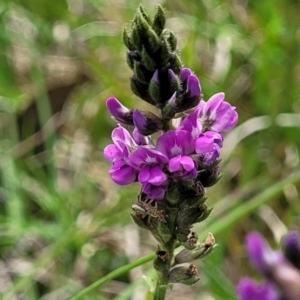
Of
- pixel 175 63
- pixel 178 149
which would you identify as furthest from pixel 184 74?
pixel 178 149

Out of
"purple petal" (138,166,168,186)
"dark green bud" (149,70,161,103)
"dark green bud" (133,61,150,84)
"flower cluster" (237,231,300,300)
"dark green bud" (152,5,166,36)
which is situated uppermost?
"dark green bud" (152,5,166,36)

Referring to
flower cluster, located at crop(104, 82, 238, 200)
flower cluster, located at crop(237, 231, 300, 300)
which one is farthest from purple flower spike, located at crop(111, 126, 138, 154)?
flower cluster, located at crop(237, 231, 300, 300)

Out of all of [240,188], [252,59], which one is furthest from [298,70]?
[240,188]

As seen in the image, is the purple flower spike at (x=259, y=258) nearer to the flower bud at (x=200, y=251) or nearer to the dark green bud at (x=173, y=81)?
the flower bud at (x=200, y=251)

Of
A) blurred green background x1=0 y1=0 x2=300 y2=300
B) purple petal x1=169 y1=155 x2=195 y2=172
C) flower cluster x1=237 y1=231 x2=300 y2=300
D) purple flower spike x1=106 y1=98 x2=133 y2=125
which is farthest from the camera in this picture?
blurred green background x1=0 y1=0 x2=300 y2=300

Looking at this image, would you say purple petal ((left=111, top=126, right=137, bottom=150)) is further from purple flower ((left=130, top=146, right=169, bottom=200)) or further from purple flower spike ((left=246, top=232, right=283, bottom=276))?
purple flower spike ((left=246, top=232, right=283, bottom=276))

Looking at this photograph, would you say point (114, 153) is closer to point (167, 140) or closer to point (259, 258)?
point (167, 140)

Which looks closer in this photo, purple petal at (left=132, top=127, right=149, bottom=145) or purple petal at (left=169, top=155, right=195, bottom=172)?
purple petal at (left=169, top=155, right=195, bottom=172)
